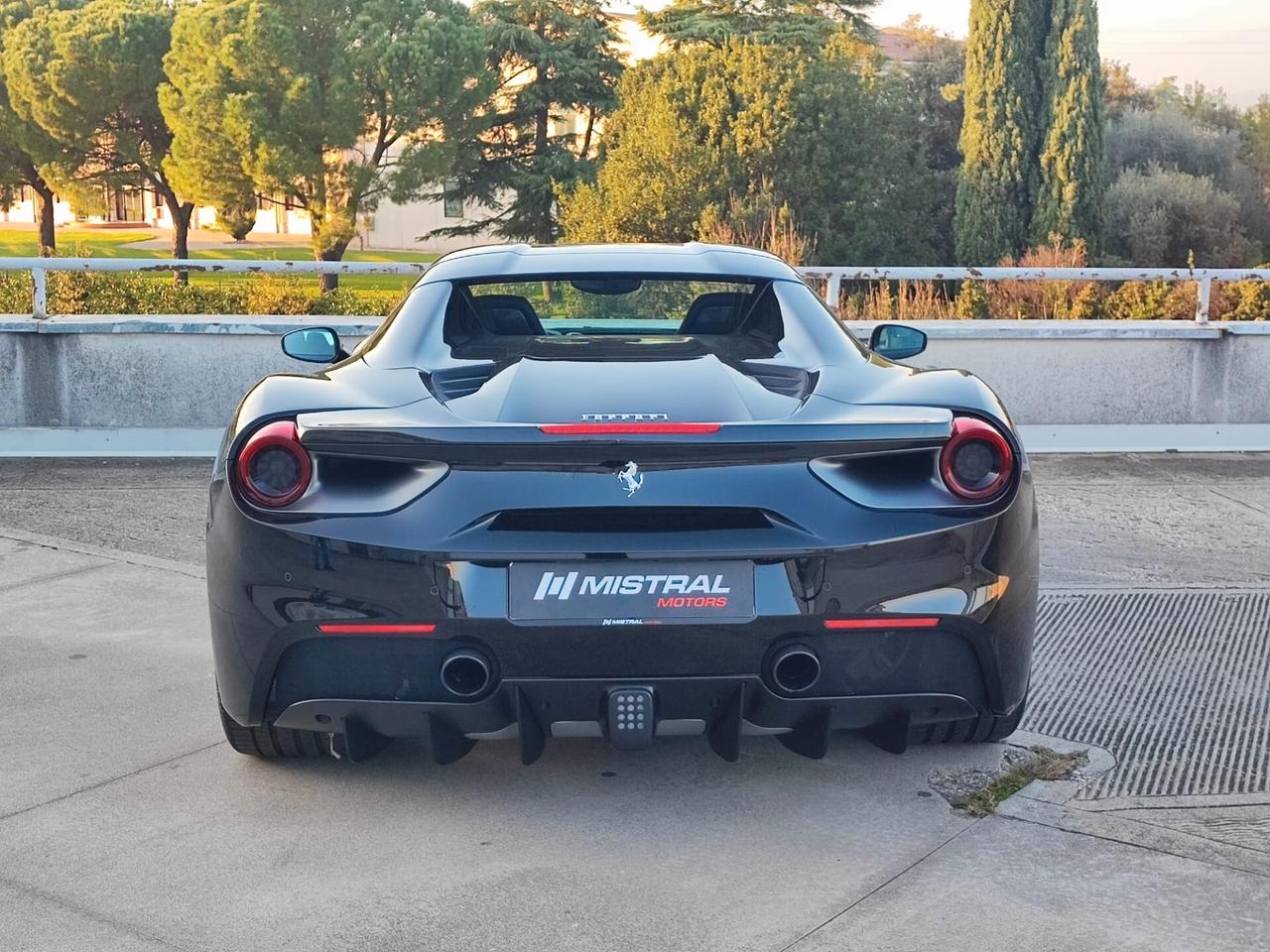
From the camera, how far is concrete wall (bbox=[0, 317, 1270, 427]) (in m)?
9.33

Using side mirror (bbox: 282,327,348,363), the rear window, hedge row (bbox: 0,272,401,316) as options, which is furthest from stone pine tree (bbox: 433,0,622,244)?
side mirror (bbox: 282,327,348,363)

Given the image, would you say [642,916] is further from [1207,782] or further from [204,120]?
[204,120]

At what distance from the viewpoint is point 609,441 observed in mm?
3172

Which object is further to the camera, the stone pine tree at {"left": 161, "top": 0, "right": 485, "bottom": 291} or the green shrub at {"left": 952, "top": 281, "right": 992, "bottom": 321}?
the stone pine tree at {"left": 161, "top": 0, "right": 485, "bottom": 291}

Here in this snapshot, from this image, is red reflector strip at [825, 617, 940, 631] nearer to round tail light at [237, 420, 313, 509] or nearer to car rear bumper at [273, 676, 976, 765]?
car rear bumper at [273, 676, 976, 765]

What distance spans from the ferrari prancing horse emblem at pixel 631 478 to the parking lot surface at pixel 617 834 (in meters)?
0.86

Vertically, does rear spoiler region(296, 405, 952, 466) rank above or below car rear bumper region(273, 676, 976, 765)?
above

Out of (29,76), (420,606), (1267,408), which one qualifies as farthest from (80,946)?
(29,76)

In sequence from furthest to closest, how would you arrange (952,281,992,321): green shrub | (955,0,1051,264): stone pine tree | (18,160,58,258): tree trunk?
1. (18,160,58,258): tree trunk
2. (955,0,1051,264): stone pine tree
3. (952,281,992,321): green shrub

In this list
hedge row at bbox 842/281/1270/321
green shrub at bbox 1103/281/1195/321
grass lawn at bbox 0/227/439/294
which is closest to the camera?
hedge row at bbox 842/281/1270/321

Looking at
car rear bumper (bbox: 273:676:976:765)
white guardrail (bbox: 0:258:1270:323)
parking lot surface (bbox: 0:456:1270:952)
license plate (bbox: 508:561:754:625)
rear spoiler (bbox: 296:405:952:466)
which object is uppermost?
white guardrail (bbox: 0:258:1270:323)

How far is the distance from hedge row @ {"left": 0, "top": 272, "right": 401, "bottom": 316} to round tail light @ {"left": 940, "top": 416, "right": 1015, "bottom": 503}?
39.3ft

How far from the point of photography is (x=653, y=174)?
88.7ft

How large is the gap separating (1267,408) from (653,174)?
727 inches
